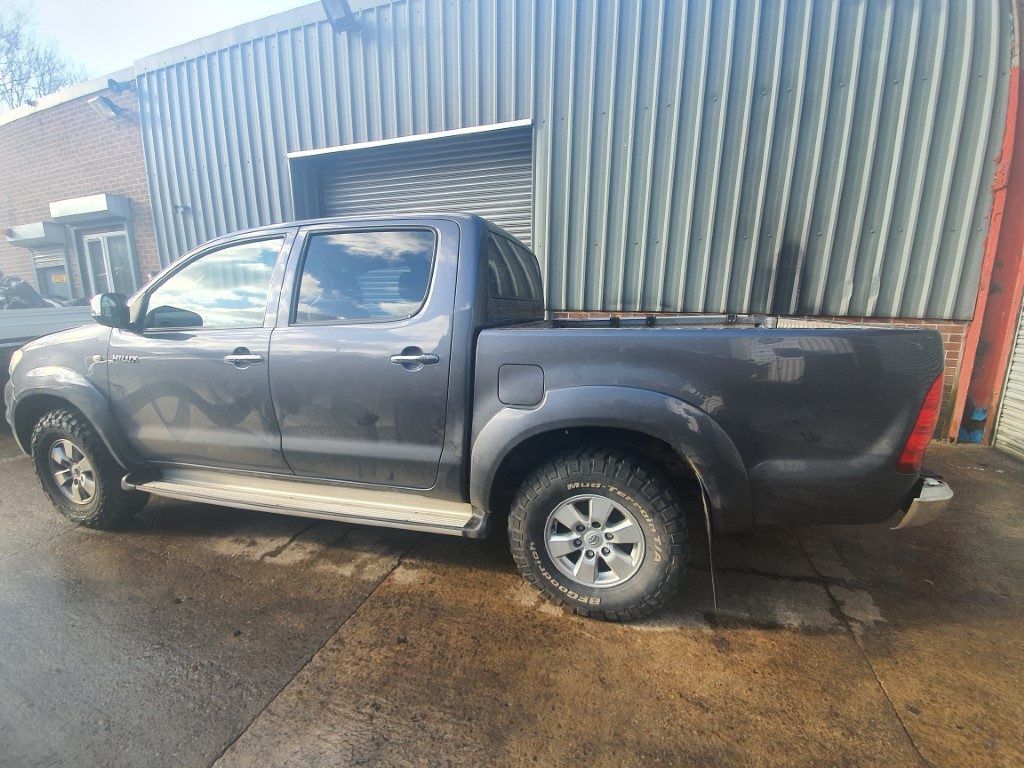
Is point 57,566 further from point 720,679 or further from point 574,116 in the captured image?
point 574,116

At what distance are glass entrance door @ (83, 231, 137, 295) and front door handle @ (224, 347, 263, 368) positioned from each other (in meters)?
8.34

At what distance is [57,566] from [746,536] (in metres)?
4.15

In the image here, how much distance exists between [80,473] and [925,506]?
15.3 feet

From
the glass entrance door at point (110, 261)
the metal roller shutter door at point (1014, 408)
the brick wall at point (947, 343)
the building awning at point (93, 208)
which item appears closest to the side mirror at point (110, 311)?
the brick wall at point (947, 343)

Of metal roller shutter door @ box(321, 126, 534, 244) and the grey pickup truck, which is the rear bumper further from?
metal roller shutter door @ box(321, 126, 534, 244)

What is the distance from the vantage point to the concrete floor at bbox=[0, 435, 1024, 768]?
5.07 feet

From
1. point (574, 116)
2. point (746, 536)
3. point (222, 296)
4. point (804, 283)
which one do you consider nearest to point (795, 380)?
point (746, 536)

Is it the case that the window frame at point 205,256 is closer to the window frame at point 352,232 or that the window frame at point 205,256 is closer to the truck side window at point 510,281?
the window frame at point 352,232

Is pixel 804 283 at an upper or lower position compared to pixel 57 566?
upper

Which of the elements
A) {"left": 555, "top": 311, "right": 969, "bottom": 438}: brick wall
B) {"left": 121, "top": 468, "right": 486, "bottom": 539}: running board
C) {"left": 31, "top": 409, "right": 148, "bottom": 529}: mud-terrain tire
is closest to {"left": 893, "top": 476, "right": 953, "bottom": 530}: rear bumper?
{"left": 121, "top": 468, "right": 486, "bottom": 539}: running board

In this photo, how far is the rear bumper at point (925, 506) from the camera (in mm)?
1837

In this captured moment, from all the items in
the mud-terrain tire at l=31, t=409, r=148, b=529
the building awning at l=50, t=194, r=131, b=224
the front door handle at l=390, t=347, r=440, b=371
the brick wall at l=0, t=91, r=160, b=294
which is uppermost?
the brick wall at l=0, t=91, r=160, b=294

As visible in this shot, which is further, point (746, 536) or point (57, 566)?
point (746, 536)

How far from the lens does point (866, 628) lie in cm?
208
